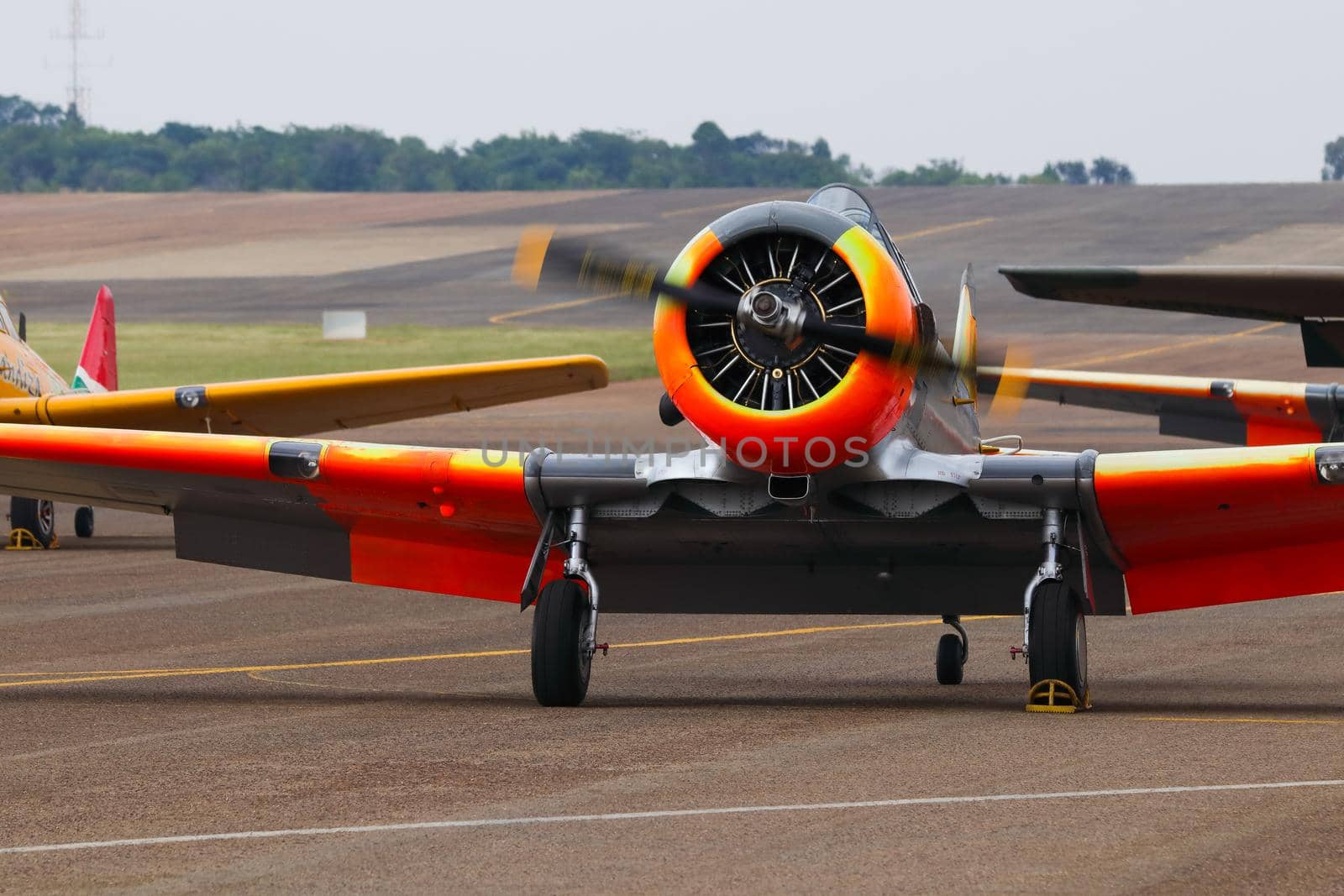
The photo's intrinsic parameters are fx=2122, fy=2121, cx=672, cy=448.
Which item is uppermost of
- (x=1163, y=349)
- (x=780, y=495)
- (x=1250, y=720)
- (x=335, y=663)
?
(x=780, y=495)

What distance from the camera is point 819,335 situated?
9.71m

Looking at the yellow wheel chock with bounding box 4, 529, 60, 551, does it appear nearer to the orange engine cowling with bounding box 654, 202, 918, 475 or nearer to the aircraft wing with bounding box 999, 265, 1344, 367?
the orange engine cowling with bounding box 654, 202, 918, 475

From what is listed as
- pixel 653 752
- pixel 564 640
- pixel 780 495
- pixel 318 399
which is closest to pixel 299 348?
pixel 318 399

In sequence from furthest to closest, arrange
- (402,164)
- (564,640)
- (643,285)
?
(402,164), (564,640), (643,285)

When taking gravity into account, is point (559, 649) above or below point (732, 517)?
below

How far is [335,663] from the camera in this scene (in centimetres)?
1252

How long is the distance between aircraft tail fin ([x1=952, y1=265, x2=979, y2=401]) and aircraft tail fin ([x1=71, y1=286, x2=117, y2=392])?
1429cm

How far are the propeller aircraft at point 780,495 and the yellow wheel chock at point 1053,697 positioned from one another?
1 cm

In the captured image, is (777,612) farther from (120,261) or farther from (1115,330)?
(120,261)

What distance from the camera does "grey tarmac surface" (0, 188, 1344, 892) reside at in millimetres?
6387

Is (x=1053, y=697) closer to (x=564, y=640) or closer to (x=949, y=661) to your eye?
(x=949, y=661)

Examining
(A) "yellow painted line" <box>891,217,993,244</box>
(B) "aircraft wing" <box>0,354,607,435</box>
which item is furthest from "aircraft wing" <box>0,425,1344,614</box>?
(A) "yellow painted line" <box>891,217,993,244</box>

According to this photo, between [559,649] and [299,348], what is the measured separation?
38.8 meters

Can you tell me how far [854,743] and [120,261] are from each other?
218 feet
